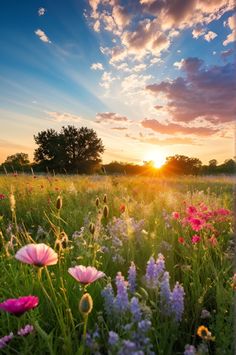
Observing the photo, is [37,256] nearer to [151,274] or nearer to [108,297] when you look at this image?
[108,297]

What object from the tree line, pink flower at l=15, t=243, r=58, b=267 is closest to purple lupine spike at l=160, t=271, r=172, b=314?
pink flower at l=15, t=243, r=58, b=267

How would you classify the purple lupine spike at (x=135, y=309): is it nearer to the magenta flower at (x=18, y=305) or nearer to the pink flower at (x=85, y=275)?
the pink flower at (x=85, y=275)

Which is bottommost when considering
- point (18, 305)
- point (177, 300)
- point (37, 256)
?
point (177, 300)

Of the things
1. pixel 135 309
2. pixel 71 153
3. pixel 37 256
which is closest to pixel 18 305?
pixel 37 256

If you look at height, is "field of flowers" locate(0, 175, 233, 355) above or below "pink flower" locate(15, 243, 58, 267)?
below

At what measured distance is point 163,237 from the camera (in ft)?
11.9

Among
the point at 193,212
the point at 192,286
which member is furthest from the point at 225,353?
the point at 193,212

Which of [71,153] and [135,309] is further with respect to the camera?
[71,153]

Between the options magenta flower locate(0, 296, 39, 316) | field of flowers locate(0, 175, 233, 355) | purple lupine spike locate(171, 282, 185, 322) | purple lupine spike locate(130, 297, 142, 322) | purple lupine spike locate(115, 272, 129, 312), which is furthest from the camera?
purple lupine spike locate(171, 282, 185, 322)

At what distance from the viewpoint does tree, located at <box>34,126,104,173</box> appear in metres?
49.7

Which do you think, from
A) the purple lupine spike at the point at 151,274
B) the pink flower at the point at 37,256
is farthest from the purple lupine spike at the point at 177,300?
the pink flower at the point at 37,256

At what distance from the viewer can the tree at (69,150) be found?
49.7m

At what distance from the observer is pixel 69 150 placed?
50875 mm

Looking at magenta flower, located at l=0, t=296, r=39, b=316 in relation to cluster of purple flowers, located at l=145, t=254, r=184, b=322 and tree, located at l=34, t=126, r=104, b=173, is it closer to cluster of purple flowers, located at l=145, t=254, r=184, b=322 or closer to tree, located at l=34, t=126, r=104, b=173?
cluster of purple flowers, located at l=145, t=254, r=184, b=322
